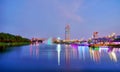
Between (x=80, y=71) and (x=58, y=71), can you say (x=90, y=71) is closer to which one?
(x=80, y=71)

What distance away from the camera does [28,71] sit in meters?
17.0

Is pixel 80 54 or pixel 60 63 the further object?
pixel 80 54

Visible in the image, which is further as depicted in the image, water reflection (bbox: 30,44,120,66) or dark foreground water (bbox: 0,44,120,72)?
water reflection (bbox: 30,44,120,66)

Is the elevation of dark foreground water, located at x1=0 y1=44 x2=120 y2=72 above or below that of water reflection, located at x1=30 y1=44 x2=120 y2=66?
below

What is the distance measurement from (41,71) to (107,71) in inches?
176

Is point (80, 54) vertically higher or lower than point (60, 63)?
higher

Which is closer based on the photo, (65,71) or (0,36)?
(65,71)

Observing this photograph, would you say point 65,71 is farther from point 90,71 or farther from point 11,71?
point 11,71

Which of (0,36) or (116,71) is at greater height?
(0,36)

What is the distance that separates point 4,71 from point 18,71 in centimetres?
91

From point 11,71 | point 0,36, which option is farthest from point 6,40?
point 11,71

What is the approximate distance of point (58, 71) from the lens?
55.8 ft

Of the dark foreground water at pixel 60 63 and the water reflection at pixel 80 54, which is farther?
the water reflection at pixel 80 54

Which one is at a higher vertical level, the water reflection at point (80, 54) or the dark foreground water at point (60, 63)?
the water reflection at point (80, 54)
